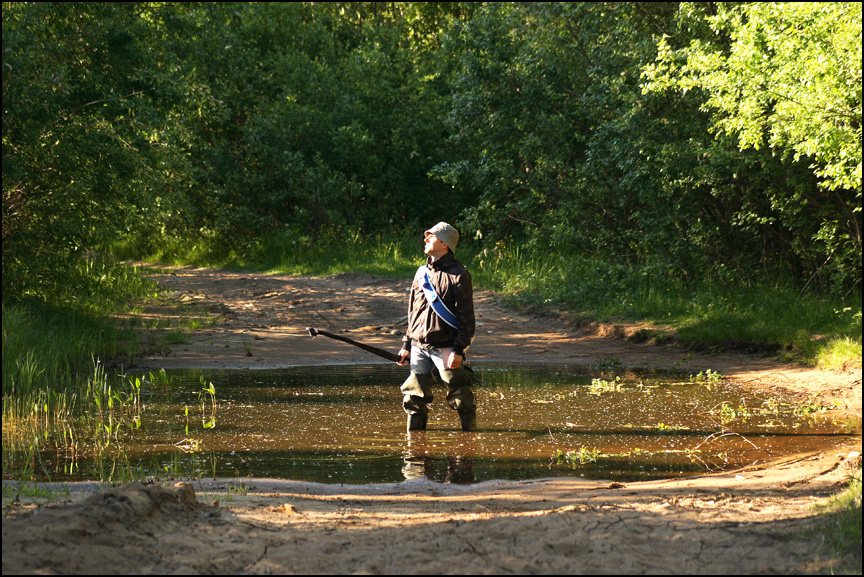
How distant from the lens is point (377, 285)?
62.1 feet

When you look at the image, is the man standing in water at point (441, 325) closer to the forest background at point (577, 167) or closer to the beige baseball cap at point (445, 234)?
the beige baseball cap at point (445, 234)

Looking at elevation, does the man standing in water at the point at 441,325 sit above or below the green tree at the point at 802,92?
below

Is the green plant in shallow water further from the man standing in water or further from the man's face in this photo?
the man's face

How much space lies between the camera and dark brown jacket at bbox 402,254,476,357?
7.30 metres

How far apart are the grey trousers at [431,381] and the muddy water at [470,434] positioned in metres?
0.30

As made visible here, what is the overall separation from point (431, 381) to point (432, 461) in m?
0.96

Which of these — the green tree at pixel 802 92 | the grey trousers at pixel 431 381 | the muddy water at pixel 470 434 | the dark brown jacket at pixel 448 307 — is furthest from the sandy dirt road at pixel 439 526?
the green tree at pixel 802 92

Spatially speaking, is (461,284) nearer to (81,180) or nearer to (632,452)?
(632,452)

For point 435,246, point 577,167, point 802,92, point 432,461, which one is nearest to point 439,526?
point 432,461

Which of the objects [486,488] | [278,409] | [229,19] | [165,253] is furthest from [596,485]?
[229,19]

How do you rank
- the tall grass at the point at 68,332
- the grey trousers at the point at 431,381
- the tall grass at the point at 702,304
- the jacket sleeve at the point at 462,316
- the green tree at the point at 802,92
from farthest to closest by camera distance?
the tall grass at the point at 702,304 < the green tree at the point at 802,92 < the tall grass at the point at 68,332 < the grey trousers at the point at 431,381 < the jacket sleeve at the point at 462,316

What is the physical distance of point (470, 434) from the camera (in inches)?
306

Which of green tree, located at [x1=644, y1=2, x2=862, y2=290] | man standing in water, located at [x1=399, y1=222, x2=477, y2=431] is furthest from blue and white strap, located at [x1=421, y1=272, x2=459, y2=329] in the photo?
green tree, located at [x1=644, y1=2, x2=862, y2=290]

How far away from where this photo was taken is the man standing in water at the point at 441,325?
7.30 m
